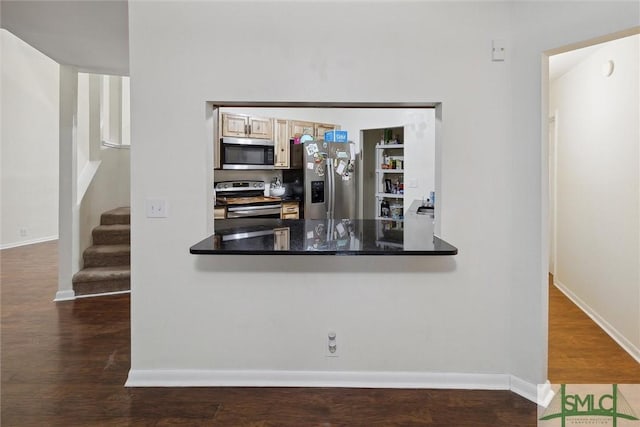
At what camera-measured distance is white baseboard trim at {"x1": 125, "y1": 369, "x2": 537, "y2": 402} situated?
2.47 metres

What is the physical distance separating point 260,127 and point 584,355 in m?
4.75

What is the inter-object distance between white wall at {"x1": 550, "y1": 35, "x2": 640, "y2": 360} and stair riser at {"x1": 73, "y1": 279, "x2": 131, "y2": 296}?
4.68 meters

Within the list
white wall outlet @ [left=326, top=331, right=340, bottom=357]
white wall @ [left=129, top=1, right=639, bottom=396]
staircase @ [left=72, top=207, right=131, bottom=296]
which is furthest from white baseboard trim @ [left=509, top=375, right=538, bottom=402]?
staircase @ [left=72, top=207, right=131, bottom=296]

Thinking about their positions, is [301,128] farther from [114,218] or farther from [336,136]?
[114,218]

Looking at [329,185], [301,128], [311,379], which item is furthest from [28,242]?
[311,379]

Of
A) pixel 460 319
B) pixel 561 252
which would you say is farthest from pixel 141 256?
pixel 561 252

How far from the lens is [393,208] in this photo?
6.62m

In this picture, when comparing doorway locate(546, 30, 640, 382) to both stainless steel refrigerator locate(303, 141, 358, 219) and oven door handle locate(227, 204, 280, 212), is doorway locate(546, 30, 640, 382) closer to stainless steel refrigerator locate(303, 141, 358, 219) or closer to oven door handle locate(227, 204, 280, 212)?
stainless steel refrigerator locate(303, 141, 358, 219)

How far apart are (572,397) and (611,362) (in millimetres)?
705

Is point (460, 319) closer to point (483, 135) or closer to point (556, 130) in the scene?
point (483, 135)

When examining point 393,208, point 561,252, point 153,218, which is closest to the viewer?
point 153,218

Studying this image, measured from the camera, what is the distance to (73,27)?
3367 millimetres

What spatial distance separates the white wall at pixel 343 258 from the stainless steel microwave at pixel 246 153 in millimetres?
3240

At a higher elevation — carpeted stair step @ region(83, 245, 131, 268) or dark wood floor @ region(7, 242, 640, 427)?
carpeted stair step @ region(83, 245, 131, 268)
